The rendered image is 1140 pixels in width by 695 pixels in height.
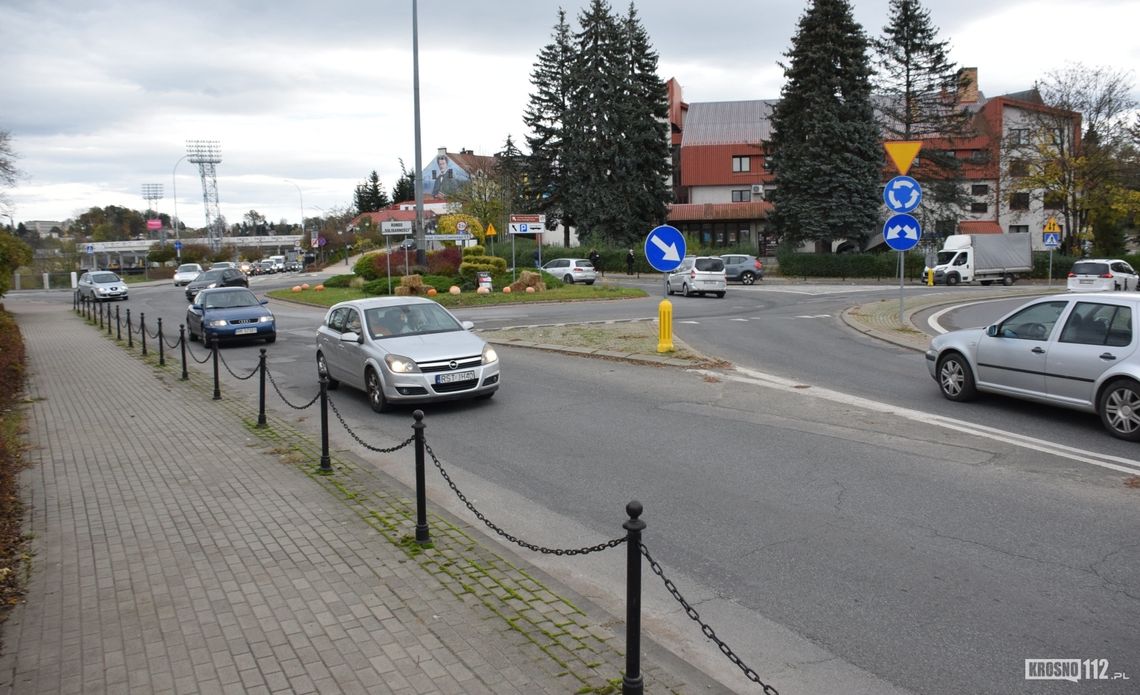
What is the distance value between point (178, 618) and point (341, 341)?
25.2 feet

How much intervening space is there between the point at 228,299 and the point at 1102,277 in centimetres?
3155

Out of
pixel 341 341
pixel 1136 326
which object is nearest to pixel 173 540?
pixel 341 341

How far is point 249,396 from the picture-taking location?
13.1 metres

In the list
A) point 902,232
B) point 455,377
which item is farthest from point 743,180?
point 455,377

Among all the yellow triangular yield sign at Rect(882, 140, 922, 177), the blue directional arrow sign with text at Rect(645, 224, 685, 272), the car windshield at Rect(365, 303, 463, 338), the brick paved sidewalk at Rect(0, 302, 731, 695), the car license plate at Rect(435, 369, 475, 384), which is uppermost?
the yellow triangular yield sign at Rect(882, 140, 922, 177)

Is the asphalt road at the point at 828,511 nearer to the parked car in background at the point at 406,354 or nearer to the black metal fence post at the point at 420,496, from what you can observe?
the parked car in background at the point at 406,354

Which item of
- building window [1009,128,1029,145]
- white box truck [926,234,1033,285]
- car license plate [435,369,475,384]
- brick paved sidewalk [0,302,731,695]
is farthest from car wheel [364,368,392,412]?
building window [1009,128,1029,145]

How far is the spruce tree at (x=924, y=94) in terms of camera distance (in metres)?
52.8

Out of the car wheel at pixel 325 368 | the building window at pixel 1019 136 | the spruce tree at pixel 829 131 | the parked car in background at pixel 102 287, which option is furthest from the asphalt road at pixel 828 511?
the building window at pixel 1019 136

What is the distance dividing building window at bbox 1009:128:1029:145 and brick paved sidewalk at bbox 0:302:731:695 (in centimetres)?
5308

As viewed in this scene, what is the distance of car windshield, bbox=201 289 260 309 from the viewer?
69.2ft

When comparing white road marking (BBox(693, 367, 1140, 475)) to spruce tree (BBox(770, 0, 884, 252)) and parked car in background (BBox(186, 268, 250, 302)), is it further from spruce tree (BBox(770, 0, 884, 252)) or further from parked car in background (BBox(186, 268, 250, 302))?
spruce tree (BBox(770, 0, 884, 252))

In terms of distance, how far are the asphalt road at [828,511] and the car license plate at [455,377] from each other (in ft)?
A: 1.45

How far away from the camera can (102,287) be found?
42781 mm
